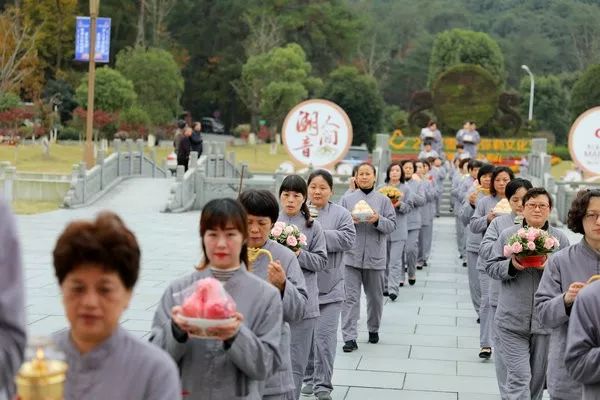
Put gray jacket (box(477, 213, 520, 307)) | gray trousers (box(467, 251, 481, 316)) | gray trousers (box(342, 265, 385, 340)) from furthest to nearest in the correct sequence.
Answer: gray trousers (box(467, 251, 481, 316))
gray trousers (box(342, 265, 385, 340))
gray jacket (box(477, 213, 520, 307))

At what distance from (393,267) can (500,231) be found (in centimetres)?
590

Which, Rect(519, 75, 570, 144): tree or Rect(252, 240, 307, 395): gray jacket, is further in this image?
Rect(519, 75, 570, 144): tree

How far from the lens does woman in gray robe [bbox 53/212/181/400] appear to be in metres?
2.79

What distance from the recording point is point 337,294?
8062 mm

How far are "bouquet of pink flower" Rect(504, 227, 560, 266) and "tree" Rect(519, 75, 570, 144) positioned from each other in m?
52.8

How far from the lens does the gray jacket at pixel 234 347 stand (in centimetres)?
386

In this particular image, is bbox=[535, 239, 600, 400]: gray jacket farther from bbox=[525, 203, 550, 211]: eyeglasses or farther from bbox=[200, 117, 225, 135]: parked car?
bbox=[200, 117, 225, 135]: parked car

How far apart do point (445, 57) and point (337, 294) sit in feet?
170

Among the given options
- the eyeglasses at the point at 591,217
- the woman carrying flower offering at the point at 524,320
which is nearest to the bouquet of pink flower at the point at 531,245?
the woman carrying flower offering at the point at 524,320

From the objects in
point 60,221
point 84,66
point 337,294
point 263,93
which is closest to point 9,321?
point 337,294

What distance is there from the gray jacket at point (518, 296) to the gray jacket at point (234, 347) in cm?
288

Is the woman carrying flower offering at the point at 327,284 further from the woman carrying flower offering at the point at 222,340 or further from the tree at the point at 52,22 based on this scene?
the tree at the point at 52,22

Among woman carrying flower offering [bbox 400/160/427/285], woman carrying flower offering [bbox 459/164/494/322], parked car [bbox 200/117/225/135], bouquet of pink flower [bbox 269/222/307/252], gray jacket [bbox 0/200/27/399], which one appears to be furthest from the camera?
parked car [bbox 200/117/225/135]

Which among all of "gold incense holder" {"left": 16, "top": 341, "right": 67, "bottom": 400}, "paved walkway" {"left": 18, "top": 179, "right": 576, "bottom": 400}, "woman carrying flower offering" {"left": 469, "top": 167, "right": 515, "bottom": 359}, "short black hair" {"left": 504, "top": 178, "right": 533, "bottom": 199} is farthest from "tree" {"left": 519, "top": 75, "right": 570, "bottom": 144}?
"gold incense holder" {"left": 16, "top": 341, "right": 67, "bottom": 400}
